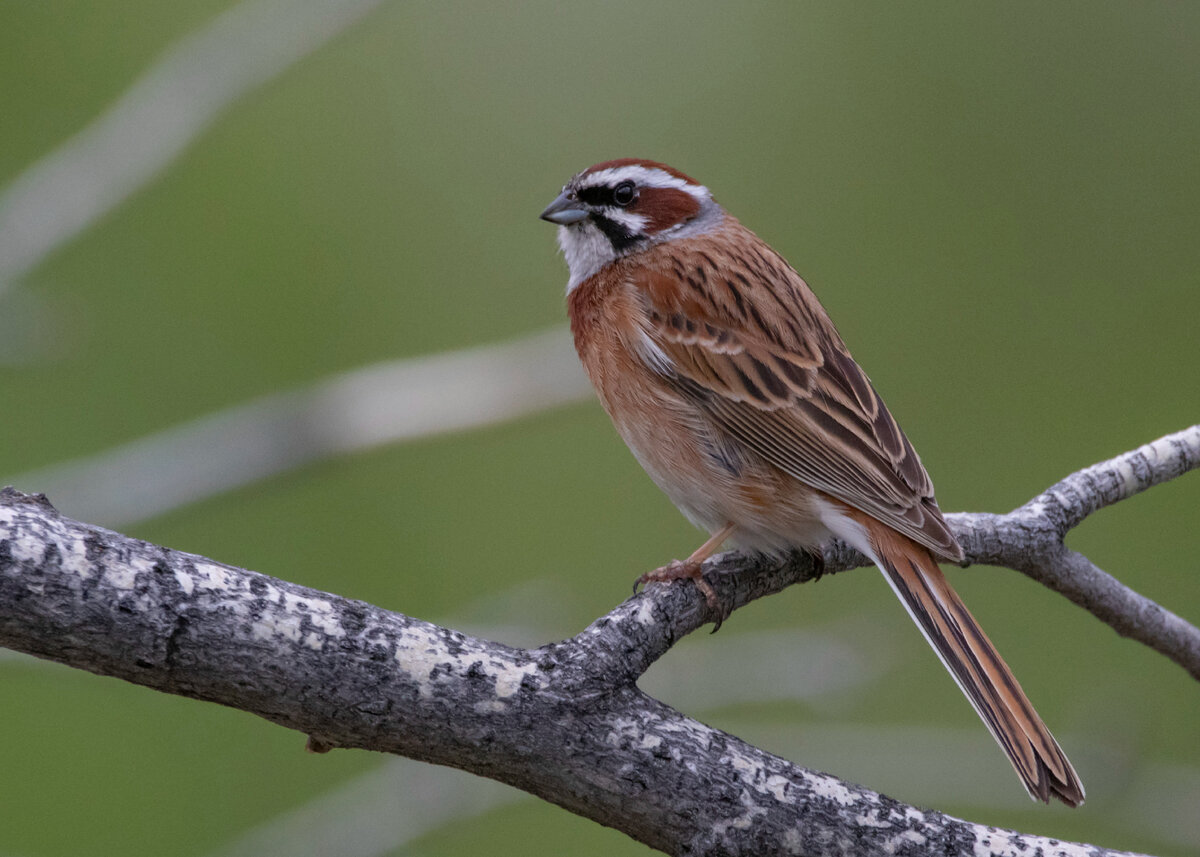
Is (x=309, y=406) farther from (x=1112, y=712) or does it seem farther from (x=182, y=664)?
(x=1112, y=712)

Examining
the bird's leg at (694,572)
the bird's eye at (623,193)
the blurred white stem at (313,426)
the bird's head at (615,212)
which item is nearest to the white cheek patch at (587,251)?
the bird's head at (615,212)

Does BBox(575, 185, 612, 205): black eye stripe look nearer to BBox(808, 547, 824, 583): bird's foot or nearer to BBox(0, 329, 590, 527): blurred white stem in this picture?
BBox(0, 329, 590, 527): blurred white stem

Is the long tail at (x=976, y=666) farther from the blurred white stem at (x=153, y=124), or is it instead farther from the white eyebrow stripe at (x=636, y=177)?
the blurred white stem at (x=153, y=124)

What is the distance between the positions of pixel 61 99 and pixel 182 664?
4.72 meters

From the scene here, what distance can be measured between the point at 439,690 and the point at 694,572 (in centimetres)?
108

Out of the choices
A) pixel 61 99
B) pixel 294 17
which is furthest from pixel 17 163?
pixel 294 17

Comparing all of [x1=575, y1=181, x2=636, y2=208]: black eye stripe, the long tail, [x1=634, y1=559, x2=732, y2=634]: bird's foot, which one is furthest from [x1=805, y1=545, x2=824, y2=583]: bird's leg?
[x1=575, y1=181, x2=636, y2=208]: black eye stripe

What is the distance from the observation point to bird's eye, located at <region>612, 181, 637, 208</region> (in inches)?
152

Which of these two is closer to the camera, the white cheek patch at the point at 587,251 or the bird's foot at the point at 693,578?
the bird's foot at the point at 693,578

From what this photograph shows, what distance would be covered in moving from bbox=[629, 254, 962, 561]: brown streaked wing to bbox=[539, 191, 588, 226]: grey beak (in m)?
0.29

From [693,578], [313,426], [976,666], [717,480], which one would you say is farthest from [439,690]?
[313,426]

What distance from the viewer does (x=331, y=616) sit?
72.5 inches

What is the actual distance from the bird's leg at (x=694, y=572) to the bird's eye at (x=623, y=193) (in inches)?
49.4

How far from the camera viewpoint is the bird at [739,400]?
296 centimetres
